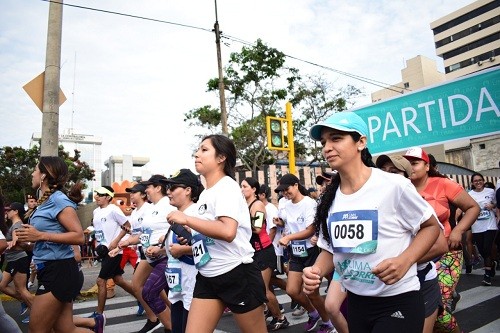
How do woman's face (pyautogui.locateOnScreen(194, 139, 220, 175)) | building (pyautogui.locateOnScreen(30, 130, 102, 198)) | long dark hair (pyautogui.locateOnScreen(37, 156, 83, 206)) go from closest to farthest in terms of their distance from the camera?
woman's face (pyautogui.locateOnScreen(194, 139, 220, 175))
long dark hair (pyautogui.locateOnScreen(37, 156, 83, 206))
building (pyautogui.locateOnScreen(30, 130, 102, 198))

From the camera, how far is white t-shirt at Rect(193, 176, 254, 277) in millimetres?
2984

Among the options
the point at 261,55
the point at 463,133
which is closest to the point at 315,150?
the point at 261,55

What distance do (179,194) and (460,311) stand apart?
14.4 ft

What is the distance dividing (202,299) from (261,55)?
20.3 metres

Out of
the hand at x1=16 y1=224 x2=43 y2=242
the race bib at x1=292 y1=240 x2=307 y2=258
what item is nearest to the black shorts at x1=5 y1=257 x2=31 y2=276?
the hand at x1=16 y1=224 x2=43 y2=242

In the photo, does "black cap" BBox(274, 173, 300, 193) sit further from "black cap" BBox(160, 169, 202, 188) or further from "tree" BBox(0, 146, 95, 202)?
"tree" BBox(0, 146, 95, 202)

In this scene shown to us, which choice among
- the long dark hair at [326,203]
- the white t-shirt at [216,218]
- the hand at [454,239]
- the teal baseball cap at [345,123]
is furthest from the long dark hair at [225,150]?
the hand at [454,239]

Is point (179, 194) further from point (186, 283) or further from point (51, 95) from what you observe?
point (51, 95)

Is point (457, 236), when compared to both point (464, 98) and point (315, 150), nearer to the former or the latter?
point (464, 98)

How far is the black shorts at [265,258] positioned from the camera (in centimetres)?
575

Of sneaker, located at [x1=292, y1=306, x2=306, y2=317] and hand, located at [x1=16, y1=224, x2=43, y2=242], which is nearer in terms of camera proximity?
hand, located at [x1=16, y1=224, x2=43, y2=242]

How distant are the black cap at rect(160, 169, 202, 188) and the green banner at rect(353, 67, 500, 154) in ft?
13.9

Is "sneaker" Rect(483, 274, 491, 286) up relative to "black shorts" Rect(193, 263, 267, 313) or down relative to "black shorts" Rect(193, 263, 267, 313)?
down

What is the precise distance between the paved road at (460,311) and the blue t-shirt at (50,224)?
2.72m
